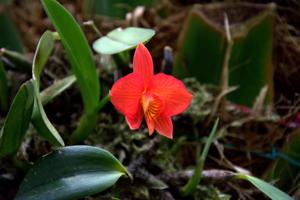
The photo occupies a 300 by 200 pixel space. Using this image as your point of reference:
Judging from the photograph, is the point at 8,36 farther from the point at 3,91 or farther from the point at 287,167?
the point at 287,167

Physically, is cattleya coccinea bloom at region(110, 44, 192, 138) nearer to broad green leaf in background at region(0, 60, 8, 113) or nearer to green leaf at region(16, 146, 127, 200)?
green leaf at region(16, 146, 127, 200)

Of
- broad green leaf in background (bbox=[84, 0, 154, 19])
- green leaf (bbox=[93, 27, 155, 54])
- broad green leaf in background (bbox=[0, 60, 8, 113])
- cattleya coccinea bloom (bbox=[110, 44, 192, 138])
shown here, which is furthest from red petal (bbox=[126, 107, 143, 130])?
broad green leaf in background (bbox=[84, 0, 154, 19])

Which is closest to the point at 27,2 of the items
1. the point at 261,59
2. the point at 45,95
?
the point at 45,95

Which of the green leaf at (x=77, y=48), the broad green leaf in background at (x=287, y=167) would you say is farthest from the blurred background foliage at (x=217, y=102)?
the green leaf at (x=77, y=48)

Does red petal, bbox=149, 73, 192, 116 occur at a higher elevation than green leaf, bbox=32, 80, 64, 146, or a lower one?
higher

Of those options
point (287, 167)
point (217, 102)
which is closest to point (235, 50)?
point (217, 102)

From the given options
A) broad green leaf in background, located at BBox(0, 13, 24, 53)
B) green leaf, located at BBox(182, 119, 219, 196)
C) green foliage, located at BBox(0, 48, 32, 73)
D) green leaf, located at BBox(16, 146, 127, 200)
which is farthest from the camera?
broad green leaf in background, located at BBox(0, 13, 24, 53)
